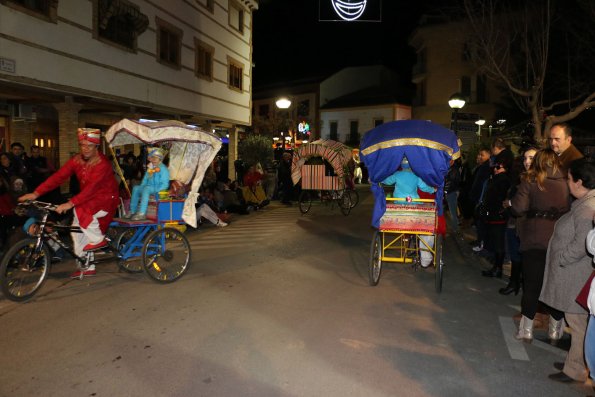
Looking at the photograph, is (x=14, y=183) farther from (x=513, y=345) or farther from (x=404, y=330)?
(x=513, y=345)

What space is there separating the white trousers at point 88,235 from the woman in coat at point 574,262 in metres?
5.91

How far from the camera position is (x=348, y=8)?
41.9 feet

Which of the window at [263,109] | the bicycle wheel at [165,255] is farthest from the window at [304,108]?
the bicycle wheel at [165,255]

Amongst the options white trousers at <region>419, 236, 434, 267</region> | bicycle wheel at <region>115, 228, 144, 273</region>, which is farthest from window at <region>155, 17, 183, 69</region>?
white trousers at <region>419, 236, 434, 267</region>

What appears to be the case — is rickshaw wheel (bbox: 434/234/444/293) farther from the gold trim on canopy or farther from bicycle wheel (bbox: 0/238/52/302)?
bicycle wheel (bbox: 0/238/52/302)

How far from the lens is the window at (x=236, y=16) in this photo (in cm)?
2394

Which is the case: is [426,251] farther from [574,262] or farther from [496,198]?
[574,262]

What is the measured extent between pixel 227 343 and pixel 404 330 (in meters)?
2.05

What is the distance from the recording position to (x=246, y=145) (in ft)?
78.1

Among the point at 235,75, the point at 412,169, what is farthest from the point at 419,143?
the point at 235,75

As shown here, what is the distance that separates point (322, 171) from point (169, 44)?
7820mm

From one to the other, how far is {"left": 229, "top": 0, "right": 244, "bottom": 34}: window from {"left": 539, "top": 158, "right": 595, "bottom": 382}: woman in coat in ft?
72.3

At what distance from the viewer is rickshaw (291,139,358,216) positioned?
16.8m

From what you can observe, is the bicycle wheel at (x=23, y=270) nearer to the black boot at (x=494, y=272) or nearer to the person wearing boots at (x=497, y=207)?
the person wearing boots at (x=497, y=207)
